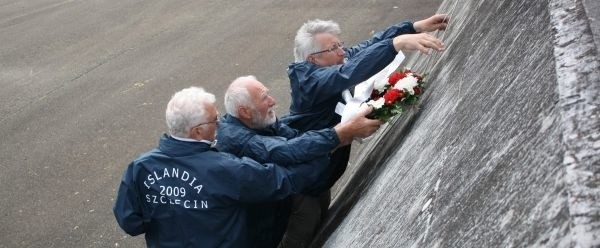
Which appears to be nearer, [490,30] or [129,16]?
[490,30]

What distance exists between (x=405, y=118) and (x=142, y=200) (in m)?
1.89

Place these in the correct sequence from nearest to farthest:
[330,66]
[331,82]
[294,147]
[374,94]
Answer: [294,147], [331,82], [330,66], [374,94]

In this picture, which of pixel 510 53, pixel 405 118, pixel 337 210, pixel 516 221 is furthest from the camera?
pixel 337 210

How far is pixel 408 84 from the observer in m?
4.11

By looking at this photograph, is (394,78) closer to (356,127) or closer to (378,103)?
(378,103)

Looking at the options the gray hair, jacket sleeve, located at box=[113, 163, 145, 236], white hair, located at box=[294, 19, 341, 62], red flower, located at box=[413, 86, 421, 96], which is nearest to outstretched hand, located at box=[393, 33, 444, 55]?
red flower, located at box=[413, 86, 421, 96]

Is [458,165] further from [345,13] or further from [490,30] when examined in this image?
[345,13]

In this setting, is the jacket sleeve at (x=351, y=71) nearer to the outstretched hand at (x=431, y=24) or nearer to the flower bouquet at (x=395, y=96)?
the flower bouquet at (x=395, y=96)

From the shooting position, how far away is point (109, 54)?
13.3m

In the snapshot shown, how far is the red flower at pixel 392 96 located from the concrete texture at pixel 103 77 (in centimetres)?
373

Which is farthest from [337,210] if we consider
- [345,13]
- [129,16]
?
[129,16]

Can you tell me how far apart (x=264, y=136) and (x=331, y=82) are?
557 millimetres

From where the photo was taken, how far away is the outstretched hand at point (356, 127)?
389 centimetres

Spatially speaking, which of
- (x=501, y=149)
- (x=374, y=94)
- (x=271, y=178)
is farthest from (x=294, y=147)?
(x=501, y=149)
